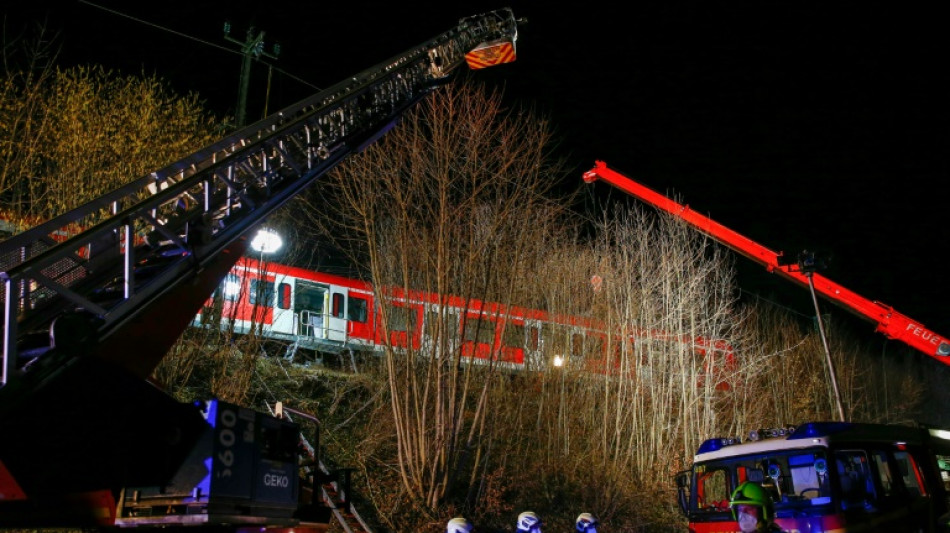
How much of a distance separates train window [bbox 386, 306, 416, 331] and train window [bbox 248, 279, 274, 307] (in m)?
2.30

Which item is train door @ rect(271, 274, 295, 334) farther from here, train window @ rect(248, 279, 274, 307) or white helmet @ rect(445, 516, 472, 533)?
white helmet @ rect(445, 516, 472, 533)

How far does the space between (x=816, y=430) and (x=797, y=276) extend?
12.7m

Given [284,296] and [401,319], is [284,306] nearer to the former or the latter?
[284,296]

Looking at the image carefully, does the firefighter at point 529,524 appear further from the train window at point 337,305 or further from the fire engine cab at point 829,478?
the train window at point 337,305

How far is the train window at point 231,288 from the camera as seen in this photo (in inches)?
477

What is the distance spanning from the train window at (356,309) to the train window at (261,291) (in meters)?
2.88

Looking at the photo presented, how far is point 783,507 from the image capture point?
258 inches

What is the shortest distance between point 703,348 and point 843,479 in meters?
11.3

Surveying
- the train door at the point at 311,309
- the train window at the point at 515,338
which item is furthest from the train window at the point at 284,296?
the train window at the point at 515,338

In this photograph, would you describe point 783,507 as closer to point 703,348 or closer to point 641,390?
point 641,390

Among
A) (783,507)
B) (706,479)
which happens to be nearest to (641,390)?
(706,479)

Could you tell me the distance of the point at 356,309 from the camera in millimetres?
17250

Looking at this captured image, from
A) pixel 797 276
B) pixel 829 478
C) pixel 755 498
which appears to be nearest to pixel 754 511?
pixel 755 498

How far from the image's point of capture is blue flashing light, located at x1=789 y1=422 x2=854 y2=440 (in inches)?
264
